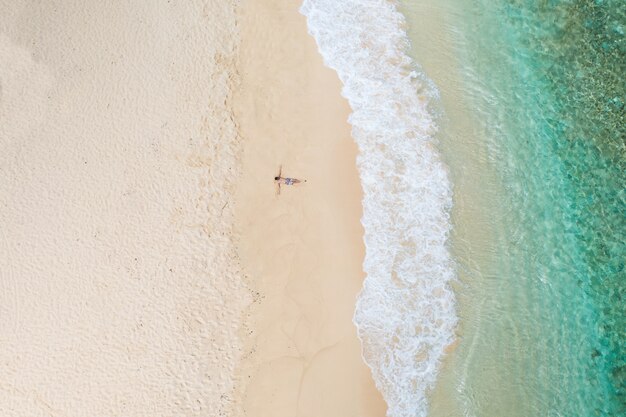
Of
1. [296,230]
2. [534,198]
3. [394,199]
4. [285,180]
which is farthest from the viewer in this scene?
[534,198]

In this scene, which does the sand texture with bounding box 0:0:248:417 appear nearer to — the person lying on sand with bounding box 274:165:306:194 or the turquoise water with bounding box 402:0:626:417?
the person lying on sand with bounding box 274:165:306:194

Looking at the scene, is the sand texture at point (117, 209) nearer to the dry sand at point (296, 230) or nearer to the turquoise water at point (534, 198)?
the dry sand at point (296, 230)

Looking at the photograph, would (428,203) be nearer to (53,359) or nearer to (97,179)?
(97,179)

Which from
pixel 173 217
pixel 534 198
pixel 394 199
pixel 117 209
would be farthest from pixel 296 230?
pixel 534 198

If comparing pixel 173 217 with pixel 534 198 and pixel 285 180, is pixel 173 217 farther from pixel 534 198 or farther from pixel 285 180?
pixel 534 198

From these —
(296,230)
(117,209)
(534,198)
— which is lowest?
(117,209)

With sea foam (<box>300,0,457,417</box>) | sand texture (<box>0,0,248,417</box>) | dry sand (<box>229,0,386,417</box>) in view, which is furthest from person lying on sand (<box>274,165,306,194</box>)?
sea foam (<box>300,0,457,417</box>)

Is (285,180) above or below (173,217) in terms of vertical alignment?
above
